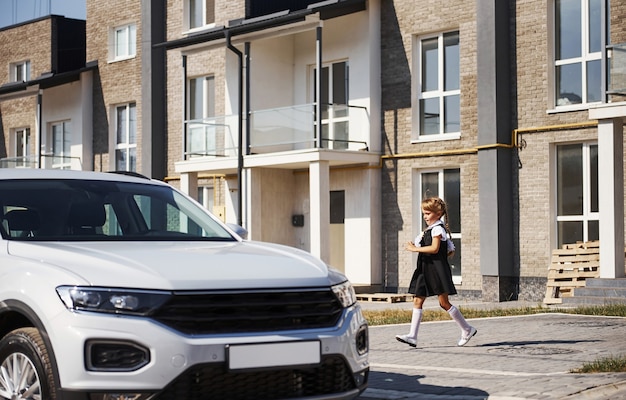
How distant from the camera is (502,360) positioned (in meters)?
10.4

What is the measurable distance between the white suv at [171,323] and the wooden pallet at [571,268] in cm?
1470

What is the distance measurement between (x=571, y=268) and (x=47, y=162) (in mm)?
21012

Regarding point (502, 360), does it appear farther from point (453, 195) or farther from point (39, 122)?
point (39, 122)

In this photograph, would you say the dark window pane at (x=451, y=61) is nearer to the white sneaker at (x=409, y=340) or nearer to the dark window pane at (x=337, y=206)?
the dark window pane at (x=337, y=206)

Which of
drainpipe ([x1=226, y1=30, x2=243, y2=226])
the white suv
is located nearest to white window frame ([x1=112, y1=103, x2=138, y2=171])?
drainpipe ([x1=226, y1=30, x2=243, y2=226])

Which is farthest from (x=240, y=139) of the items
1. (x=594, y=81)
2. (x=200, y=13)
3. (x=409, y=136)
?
(x=594, y=81)

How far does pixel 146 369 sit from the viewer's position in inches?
217

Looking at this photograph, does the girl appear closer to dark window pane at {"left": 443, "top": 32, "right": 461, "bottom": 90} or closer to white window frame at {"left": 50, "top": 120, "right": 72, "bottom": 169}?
dark window pane at {"left": 443, "top": 32, "right": 461, "bottom": 90}

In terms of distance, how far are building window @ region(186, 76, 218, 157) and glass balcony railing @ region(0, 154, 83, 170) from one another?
20.3ft

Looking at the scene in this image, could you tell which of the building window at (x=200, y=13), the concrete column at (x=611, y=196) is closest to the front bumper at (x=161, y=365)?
the concrete column at (x=611, y=196)

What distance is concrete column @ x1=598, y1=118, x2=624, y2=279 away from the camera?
19.5m

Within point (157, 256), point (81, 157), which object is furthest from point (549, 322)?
point (81, 157)

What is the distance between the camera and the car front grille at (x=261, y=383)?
5.61 m

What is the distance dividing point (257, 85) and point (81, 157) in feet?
31.4
